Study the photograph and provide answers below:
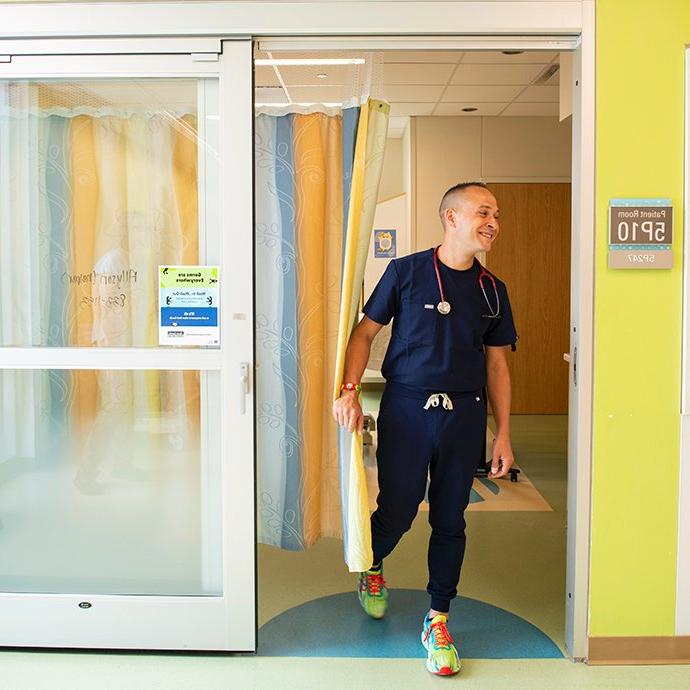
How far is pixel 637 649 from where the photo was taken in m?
2.65

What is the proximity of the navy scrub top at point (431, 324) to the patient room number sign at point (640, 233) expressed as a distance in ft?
1.44

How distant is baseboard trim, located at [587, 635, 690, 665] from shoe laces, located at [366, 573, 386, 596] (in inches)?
29.9

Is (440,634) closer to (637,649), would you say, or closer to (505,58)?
(637,649)

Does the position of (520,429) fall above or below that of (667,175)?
below

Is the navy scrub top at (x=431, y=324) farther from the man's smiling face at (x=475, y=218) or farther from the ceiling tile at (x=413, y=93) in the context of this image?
the ceiling tile at (x=413, y=93)

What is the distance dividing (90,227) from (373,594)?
1640mm

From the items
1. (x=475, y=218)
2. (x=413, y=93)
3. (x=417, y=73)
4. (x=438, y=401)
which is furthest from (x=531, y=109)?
(x=438, y=401)

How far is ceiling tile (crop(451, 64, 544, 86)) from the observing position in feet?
18.6

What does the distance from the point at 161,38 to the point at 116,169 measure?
445 millimetres

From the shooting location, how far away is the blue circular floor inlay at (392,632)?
2.73 m

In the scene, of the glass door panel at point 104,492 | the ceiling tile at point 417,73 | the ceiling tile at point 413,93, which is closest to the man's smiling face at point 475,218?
the glass door panel at point 104,492

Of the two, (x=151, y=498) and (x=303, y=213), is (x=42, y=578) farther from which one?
(x=303, y=213)

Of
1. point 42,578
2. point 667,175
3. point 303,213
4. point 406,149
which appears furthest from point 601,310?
point 406,149

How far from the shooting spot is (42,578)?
278 cm
